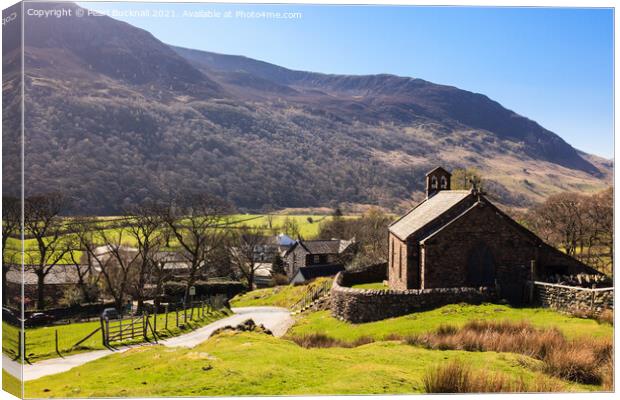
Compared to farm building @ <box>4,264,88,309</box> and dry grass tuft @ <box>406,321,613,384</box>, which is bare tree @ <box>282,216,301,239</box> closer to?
farm building @ <box>4,264,88,309</box>

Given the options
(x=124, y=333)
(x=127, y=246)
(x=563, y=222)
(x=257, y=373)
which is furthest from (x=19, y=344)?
(x=563, y=222)

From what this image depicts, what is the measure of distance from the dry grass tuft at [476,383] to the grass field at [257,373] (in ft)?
0.77

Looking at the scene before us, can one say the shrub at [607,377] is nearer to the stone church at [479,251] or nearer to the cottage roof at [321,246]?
the stone church at [479,251]

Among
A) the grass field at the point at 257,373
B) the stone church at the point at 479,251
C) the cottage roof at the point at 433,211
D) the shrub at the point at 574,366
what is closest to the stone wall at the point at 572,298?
the stone church at the point at 479,251

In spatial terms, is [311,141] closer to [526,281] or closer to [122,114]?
[122,114]

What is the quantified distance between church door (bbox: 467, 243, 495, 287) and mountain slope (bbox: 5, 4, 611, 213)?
40221 mm

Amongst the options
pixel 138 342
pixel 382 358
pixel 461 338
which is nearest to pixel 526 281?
pixel 461 338

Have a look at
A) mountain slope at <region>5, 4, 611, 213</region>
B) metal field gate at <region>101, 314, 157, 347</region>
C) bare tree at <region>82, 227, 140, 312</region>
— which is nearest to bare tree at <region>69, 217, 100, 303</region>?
bare tree at <region>82, 227, 140, 312</region>

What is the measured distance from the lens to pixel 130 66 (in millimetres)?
113750

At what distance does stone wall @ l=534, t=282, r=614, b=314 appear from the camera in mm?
15958

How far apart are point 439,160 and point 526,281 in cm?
8977

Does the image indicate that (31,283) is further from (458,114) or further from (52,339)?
(458,114)

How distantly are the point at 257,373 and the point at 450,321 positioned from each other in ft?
25.5

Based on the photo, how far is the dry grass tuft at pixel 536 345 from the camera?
1078 centimetres
